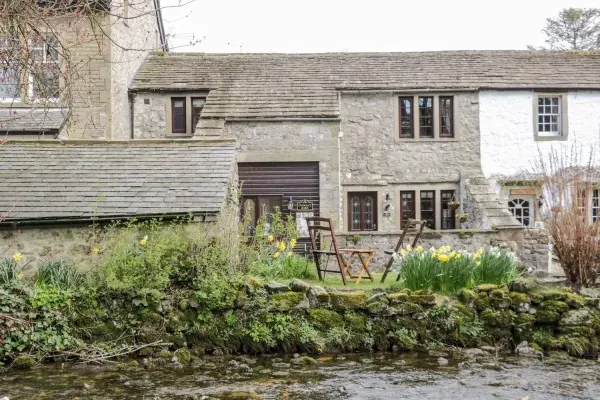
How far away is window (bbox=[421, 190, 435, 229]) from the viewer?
20.4m

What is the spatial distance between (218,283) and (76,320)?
6.91ft

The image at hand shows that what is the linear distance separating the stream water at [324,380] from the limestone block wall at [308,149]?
9692mm

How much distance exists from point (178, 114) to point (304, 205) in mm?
5222

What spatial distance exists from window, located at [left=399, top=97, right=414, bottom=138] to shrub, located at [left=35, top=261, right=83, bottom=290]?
1284 centimetres

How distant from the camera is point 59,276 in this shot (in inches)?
390

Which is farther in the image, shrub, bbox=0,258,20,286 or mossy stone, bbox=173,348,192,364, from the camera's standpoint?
shrub, bbox=0,258,20,286

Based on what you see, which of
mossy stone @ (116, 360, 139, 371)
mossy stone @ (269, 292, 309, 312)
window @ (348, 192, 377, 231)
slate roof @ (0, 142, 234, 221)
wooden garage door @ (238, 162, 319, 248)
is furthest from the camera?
window @ (348, 192, 377, 231)

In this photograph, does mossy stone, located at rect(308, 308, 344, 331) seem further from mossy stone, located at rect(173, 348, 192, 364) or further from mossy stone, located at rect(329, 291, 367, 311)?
mossy stone, located at rect(173, 348, 192, 364)

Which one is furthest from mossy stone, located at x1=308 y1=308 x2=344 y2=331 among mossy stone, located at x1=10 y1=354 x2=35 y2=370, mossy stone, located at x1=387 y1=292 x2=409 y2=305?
mossy stone, located at x1=10 y1=354 x2=35 y2=370

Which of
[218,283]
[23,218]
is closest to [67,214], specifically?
[23,218]

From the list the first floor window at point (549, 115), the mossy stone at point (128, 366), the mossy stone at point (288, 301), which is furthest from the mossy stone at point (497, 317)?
the first floor window at point (549, 115)

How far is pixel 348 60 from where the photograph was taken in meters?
22.3

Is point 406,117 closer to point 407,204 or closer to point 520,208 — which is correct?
point 407,204

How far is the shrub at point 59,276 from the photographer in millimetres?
9828
